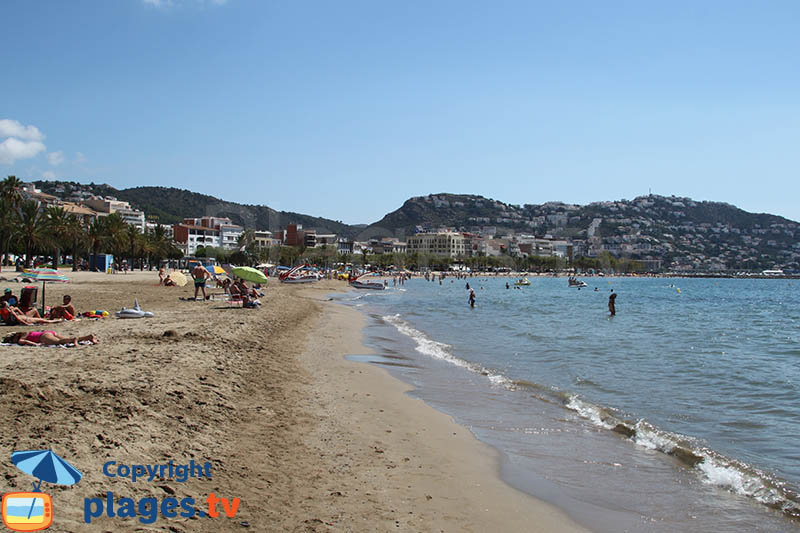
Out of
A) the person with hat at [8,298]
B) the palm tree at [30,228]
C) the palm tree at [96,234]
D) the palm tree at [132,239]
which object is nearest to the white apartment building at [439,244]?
the palm tree at [132,239]

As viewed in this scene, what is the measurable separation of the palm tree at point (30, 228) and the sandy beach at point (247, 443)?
50.4 metres

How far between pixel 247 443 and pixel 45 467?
8.04 ft

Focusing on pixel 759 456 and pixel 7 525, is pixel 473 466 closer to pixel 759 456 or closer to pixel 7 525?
pixel 759 456

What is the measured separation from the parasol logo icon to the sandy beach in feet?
0.29

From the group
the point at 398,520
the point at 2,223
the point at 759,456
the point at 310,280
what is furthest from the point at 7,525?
the point at 310,280

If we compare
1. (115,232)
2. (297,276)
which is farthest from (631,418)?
(115,232)

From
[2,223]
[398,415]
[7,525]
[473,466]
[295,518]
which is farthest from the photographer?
[2,223]

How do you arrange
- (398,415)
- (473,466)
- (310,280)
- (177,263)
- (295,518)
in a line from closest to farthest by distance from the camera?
(295,518) → (473,466) → (398,415) → (310,280) → (177,263)

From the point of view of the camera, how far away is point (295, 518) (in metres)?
4.45

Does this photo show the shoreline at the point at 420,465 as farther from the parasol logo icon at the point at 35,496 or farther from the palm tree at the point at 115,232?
the palm tree at the point at 115,232

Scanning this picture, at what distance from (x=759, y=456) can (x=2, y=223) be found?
5796 cm

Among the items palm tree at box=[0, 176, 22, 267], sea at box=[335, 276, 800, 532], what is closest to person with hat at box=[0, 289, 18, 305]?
sea at box=[335, 276, 800, 532]

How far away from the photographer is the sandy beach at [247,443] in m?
4.48

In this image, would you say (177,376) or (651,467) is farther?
(177,376)
